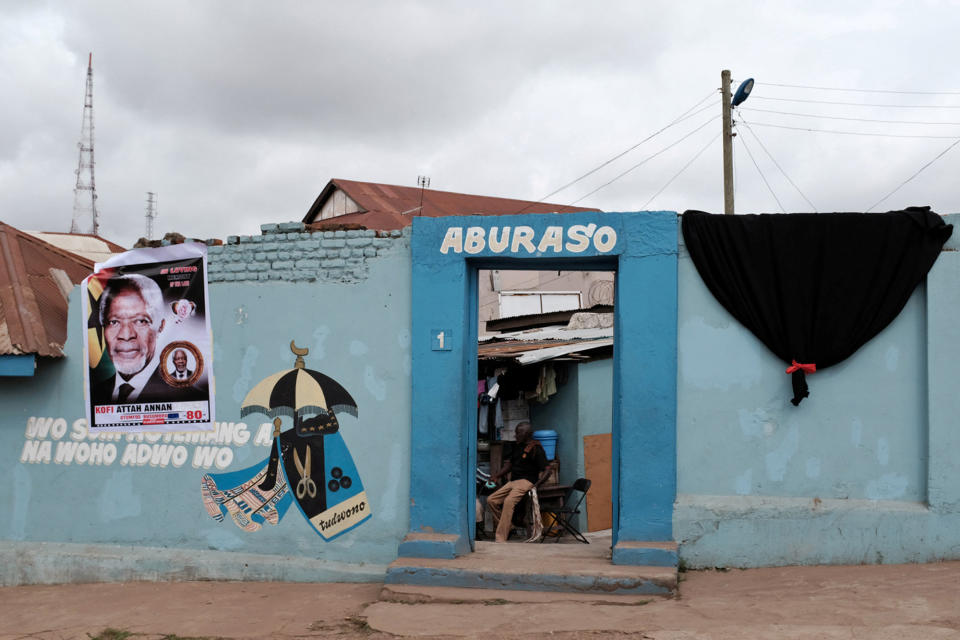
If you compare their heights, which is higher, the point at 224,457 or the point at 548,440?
the point at 224,457

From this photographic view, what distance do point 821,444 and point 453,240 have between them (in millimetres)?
3431

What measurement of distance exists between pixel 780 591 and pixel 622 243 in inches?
115

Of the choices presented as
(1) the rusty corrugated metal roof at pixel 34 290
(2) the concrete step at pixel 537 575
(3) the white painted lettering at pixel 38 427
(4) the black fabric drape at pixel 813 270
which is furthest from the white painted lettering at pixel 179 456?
(4) the black fabric drape at pixel 813 270

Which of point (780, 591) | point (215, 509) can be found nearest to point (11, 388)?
point (215, 509)

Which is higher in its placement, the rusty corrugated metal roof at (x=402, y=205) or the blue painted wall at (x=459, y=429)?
the rusty corrugated metal roof at (x=402, y=205)

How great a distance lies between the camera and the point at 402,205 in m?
24.4

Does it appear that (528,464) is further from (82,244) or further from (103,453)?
(82,244)

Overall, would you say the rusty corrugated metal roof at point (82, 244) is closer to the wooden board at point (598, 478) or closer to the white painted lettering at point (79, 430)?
the white painted lettering at point (79, 430)

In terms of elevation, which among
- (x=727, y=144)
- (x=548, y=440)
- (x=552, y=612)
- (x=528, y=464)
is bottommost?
(x=552, y=612)

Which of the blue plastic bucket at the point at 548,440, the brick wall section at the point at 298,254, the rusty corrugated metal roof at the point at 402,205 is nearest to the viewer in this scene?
the brick wall section at the point at 298,254

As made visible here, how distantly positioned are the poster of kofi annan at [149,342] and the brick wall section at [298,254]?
10.8 inches

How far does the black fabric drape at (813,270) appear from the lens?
22.3 ft

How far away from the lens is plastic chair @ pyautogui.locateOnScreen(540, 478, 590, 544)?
31.8ft

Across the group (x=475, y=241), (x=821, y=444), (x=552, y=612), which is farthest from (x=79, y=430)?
(x=821, y=444)
